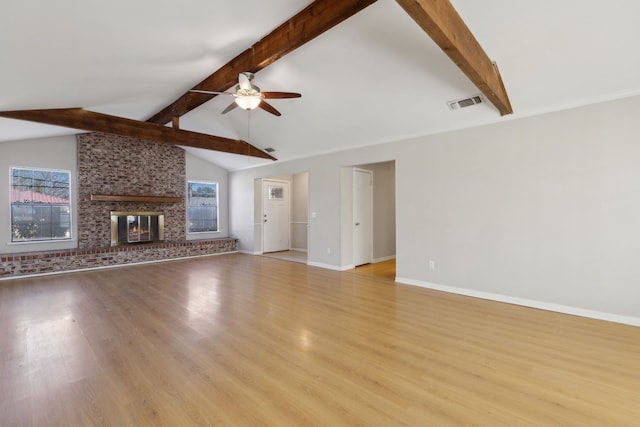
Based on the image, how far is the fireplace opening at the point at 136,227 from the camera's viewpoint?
6918mm

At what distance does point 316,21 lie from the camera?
105 inches

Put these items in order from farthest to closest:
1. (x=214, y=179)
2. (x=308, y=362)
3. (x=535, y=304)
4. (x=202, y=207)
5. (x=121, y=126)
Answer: (x=214, y=179) → (x=202, y=207) → (x=121, y=126) → (x=535, y=304) → (x=308, y=362)

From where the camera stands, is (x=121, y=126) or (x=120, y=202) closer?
(x=121, y=126)

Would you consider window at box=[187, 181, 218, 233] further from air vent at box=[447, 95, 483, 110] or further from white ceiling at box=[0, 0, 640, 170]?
air vent at box=[447, 95, 483, 110]

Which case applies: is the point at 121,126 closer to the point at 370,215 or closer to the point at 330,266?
the point at 330,266

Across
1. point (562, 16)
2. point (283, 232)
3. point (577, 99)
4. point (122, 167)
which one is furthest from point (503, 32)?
point (122, 167)

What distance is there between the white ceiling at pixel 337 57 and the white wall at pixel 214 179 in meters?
3.35

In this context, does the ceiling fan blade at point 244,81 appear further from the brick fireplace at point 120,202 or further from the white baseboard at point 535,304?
the brick fireplace at point 120,202

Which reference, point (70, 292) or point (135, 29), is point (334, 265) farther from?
point (135, 29)

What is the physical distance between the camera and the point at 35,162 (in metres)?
5.99

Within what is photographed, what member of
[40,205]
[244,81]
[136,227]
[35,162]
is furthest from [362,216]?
[35,162]

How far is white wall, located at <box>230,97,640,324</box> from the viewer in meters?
3.22

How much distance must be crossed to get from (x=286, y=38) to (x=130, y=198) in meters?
5.89

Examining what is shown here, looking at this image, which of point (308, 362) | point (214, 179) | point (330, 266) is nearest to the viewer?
A: point (308, 362)
